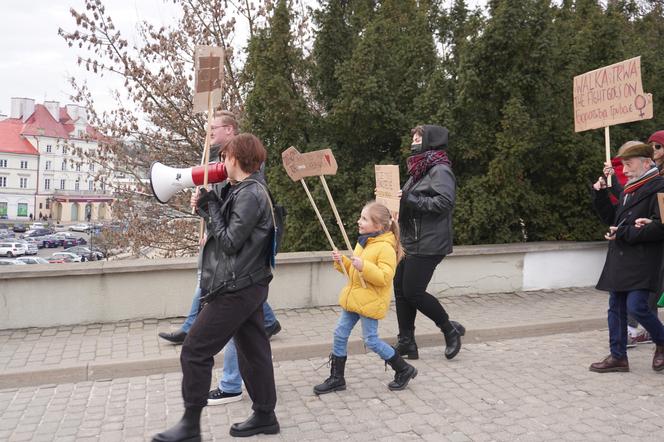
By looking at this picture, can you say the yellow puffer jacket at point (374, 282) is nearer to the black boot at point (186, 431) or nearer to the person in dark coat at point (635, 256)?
the black boot at point (186, 431)

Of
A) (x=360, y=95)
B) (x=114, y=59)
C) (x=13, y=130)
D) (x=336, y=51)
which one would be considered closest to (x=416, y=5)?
(x=336, y=51)

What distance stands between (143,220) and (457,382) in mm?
10464

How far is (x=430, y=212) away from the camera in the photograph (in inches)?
201

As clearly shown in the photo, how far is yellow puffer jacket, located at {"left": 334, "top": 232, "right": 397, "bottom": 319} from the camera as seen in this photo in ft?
14.7

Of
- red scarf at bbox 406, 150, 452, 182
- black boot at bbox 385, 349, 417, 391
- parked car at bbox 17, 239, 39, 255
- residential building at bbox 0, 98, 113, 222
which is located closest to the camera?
black boot at bbox 385, 349, 417, 391

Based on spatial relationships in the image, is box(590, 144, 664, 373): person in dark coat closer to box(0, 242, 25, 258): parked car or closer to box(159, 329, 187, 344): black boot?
box(159, 329, 187, 344): black boot

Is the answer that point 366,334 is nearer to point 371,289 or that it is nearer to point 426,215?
point 371,289

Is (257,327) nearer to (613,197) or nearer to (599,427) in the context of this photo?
(599,427)

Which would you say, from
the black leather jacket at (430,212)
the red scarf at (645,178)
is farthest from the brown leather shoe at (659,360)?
the black leather jacket at (430,212)

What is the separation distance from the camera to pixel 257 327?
390 cm

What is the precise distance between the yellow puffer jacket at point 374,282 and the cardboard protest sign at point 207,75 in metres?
1.50

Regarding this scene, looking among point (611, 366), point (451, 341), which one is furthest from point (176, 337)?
point (611, 366)

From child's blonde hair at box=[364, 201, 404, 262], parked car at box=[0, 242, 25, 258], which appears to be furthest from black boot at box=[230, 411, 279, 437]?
parked car at box=[0, 242, 25, 258]

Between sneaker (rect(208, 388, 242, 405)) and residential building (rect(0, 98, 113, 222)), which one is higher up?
residential building (rect(0, 98, 113, 222))
